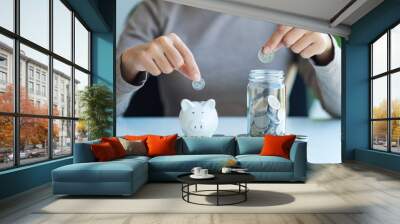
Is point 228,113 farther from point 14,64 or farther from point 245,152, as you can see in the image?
point 14,64

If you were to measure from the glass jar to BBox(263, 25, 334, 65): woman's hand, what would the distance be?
61 centimetres

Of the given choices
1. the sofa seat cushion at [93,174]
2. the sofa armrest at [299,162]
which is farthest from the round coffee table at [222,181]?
the sofa armrest at [299,162]

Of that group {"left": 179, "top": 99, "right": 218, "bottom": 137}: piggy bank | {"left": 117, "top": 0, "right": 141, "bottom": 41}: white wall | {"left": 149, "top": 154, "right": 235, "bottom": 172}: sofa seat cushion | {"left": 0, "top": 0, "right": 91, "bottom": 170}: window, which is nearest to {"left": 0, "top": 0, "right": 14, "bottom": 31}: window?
{"left": 0, "top": 0, "right": 91, "bottom": 170}: window

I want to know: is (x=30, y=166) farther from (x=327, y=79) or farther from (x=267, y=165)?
(x=327, y=79)

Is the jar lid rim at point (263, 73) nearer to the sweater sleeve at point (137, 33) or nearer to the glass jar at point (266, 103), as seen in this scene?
the glass jar at point (266, 103)

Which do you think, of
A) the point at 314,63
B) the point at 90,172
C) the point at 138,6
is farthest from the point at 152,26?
the point at 90,172

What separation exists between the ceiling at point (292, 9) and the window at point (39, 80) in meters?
2.10

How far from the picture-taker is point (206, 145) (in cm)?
650

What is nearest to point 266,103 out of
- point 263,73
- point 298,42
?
point 263,73

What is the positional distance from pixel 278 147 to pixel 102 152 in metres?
2.59

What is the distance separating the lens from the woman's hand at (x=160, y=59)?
8742 mm

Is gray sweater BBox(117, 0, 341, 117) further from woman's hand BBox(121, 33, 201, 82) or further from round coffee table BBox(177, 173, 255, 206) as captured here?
round coffee table BBox(177, 173, 255, 206)

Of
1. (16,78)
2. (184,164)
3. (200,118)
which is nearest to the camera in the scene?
(16,78)

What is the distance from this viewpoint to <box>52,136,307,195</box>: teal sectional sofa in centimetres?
464
